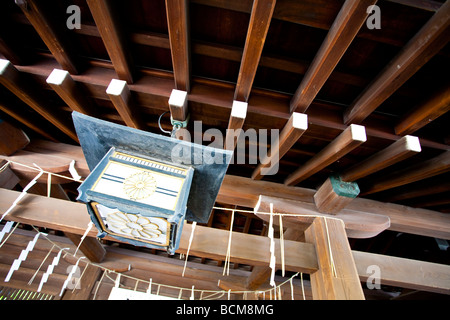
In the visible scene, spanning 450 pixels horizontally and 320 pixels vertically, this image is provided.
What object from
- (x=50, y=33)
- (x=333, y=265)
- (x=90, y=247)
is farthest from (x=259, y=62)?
(x=90, y=247)

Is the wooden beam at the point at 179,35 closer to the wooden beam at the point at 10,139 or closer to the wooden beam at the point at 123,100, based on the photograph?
the wooden beam at the point at 123,100

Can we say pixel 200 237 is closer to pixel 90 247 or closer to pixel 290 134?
pixel 290 134

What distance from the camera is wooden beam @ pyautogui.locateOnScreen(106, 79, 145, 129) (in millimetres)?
2102

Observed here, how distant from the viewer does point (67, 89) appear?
219 cm

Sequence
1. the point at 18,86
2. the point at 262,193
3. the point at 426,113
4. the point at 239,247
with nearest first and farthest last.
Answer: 1. the point at 426,113
2. the point at 18,86
3. the point at 239,247
4. the point at 262,193

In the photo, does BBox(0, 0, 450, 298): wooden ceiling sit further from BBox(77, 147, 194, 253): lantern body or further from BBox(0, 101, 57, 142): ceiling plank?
BBox(77, 147, 194, 253): lantern body

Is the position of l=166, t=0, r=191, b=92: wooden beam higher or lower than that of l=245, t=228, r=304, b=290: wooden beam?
higher

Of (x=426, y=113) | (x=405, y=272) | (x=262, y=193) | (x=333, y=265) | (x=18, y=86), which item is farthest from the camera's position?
(x=262, y=193)

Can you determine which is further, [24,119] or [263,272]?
[263,272]

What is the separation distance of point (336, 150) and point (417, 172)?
112 cm

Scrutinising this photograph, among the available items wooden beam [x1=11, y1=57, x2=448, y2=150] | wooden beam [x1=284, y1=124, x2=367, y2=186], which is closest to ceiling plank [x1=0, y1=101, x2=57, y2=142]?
wooden beam [x1=11, y1=57, x2=448, y2=150]
